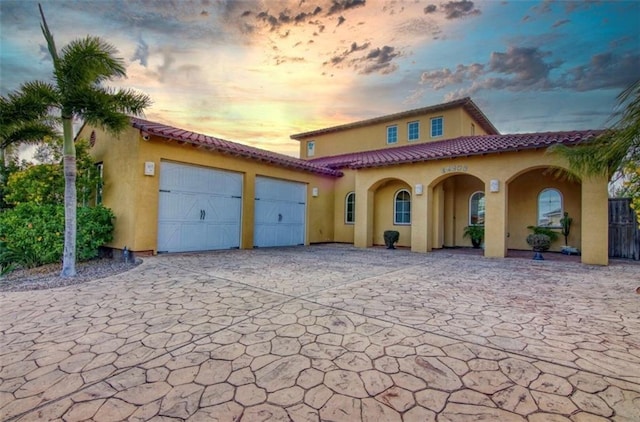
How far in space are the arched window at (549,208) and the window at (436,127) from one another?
5472 mm

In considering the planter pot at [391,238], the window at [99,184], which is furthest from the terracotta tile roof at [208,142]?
the planter pot at [391,238]

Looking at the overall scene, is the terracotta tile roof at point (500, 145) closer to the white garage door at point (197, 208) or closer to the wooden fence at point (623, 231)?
the wooden fence at point (623, 231)

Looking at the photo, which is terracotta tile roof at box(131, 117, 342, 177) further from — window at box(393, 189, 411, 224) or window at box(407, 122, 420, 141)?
window at box(407, 122, 420, 141)

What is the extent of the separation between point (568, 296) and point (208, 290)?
19.4 ft

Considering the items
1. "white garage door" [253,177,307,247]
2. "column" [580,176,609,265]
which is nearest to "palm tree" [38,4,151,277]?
"white garage door" [253,177,307,247]

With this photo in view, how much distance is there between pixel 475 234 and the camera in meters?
12.2

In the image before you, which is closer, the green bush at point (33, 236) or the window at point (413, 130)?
the green bush at point (33, 236)

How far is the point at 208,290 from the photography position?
474 centimetres

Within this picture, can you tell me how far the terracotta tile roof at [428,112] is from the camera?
13.9 m

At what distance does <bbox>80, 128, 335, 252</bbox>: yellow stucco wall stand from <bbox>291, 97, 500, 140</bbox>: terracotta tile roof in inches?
325

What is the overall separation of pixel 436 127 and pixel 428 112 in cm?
87

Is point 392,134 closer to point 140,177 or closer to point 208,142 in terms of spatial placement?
point 208,142

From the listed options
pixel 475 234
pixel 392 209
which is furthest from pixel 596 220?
pixel 392 209

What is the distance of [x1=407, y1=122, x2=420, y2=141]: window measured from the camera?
50.4 ft
